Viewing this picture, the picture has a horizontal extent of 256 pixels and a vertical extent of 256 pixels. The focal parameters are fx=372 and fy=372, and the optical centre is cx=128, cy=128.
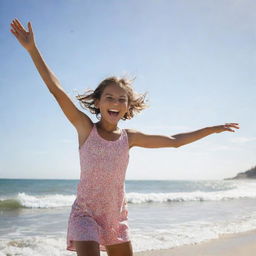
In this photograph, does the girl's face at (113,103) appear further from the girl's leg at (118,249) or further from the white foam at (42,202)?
the white foam at (42,202)

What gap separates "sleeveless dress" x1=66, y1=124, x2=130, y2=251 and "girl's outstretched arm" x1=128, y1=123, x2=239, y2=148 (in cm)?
31

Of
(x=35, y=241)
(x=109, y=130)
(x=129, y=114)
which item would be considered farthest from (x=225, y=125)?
(x=35, y=241)

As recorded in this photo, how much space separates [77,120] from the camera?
3164mm

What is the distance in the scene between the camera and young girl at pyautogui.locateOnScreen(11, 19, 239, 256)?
296 cm

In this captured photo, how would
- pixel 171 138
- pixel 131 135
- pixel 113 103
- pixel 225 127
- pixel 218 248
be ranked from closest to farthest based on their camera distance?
pixel 113 103 → pixel 131 135 → pixel 171 138 → pixel 225 127 → pixel 218 248

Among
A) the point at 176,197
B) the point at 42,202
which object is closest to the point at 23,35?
the point at 42,202

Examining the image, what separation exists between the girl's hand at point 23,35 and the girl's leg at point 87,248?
63.1 inches

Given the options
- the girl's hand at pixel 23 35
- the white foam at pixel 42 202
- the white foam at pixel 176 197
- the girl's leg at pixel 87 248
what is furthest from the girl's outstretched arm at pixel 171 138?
the white foam at pixel 176 197

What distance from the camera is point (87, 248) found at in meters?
2.77

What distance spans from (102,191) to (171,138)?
0.92 meters

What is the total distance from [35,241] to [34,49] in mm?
5521

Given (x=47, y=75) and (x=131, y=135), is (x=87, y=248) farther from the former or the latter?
(x=47, y=75)

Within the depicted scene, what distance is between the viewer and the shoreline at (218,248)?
6.57 metres

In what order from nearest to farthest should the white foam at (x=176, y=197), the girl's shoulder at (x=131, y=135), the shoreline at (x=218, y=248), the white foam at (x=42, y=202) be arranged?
1. the girl's shoulder at (x=131, y=135)
2. the shoreline at (x=218, y=248)
3. the white foam at (x=42, y=202)
4. the white foam at (x=176, y=197)
